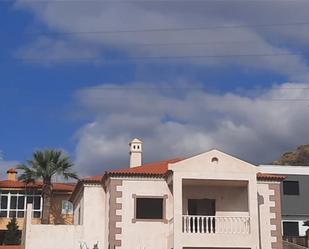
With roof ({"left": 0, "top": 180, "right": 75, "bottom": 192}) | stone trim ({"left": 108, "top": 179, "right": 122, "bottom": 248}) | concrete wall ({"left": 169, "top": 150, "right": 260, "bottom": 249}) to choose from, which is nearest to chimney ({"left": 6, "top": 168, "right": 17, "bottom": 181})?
roof ({"left": 0, "top": 180, "right": 75, "bottom": 192})

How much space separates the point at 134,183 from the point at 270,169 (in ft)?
61.8

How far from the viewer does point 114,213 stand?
29.5m

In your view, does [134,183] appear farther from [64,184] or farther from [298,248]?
[64,184]

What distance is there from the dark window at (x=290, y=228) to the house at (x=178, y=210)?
15397mm

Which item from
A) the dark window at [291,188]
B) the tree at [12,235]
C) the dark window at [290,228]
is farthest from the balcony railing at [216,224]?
the tree at [12,235]

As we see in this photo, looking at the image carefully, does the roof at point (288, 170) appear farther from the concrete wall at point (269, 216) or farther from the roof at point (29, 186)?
the roof at point (29, 186)

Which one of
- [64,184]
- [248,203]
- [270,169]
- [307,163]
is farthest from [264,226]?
[307,163]

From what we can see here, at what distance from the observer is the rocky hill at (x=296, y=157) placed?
3911 inches

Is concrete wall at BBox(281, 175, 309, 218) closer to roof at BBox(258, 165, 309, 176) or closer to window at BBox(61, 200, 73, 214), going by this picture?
roof at BBox(258, 165, 309, 176)

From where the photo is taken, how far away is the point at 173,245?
93.2 ft

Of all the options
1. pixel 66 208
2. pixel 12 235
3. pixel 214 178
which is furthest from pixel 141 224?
pixel 66 208

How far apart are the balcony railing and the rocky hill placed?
7060cm

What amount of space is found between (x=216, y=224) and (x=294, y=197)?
19.1 meters

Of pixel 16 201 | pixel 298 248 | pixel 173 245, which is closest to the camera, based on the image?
pixel 173 245
